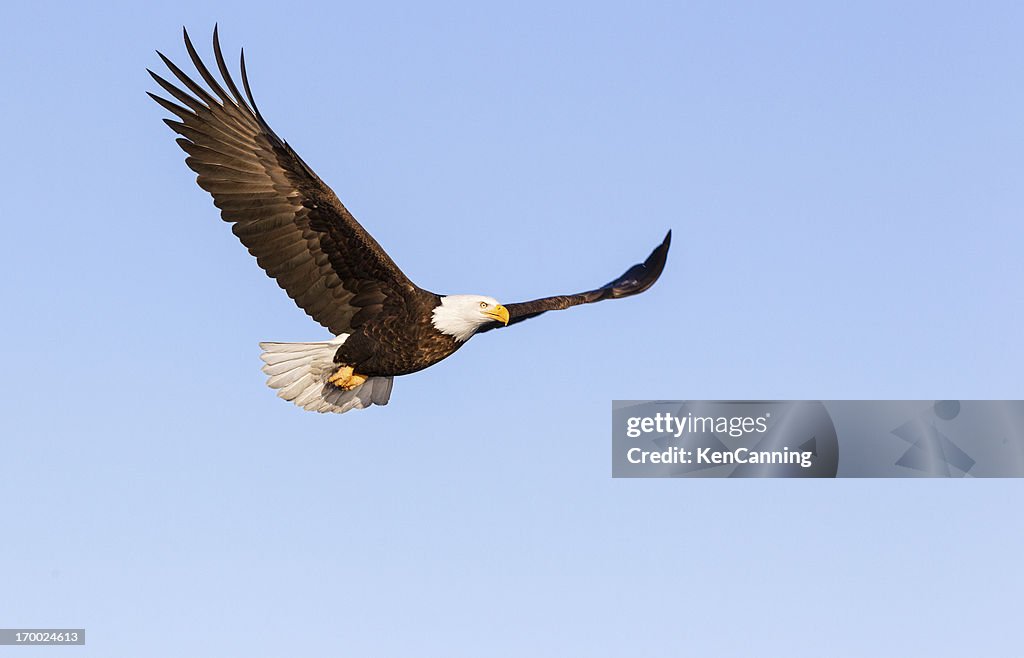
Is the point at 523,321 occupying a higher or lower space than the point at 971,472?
higher

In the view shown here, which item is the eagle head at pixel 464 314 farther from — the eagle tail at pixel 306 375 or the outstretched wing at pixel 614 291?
the eagle tail at pixel 306 375

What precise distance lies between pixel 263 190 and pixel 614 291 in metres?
3.33

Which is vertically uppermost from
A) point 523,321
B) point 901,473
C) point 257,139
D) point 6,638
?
point 257,139

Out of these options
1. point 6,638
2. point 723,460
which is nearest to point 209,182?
point 6,638

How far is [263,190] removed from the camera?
45.0 feet

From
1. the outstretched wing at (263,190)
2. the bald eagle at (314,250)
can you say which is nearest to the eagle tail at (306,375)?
the bald eagle at (314,250)

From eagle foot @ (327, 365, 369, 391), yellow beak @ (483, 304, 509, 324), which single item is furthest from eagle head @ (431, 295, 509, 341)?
eagle foot @ (327, 365, 369, 391)

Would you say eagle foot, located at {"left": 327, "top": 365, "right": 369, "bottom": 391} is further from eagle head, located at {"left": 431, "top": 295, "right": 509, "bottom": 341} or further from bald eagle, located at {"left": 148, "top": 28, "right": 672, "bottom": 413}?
eagle head, located at {"left": 431, "top": 295, "right": 509, "bottom": 341}

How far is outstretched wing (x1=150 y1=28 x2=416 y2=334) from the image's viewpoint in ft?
44.7

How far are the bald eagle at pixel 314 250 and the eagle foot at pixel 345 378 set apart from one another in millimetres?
10

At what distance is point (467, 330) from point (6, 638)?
14.1 ft

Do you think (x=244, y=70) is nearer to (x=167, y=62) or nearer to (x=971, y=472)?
(x=167, y=62)

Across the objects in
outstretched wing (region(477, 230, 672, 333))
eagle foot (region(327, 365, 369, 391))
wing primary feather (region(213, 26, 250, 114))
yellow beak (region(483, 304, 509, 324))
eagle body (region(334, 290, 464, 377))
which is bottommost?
eagle foot (region(327, 365, 369, 391))

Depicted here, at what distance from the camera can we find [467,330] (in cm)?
1405
